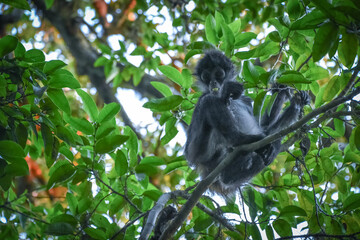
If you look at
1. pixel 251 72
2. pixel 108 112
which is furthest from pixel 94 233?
pixel 251 72

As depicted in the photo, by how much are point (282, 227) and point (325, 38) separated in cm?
146

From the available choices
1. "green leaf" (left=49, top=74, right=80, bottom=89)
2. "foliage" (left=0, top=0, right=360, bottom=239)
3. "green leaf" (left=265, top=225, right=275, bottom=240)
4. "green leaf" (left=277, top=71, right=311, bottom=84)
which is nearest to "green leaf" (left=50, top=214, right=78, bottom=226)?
"foliage" (left=0, top=0, right=360, bottom=239)

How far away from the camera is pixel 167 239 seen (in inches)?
102

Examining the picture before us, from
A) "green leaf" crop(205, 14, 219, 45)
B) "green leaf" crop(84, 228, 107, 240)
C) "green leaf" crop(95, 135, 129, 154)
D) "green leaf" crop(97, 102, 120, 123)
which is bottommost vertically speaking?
"green leaf" crop(84, 228, 107, 240)

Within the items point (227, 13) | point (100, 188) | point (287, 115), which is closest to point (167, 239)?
point (100, 188)

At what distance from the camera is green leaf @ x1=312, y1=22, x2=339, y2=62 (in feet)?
6.19

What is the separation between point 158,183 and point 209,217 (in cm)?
366

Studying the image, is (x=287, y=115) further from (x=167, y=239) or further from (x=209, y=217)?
(x=167, y=239)

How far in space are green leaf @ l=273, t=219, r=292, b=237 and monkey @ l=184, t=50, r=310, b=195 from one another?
55cm

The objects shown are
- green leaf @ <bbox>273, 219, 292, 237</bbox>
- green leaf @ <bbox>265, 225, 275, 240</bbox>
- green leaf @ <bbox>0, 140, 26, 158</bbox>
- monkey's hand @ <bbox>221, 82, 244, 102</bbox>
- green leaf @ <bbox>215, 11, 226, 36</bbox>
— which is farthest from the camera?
monkey's hand @ <bbox>221, 82, 244, 102</bbox>

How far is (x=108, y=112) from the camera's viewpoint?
2.78 m

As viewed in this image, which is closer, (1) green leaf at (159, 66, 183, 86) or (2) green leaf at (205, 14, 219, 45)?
(1) green leaf at (159, 66, 183, 86)

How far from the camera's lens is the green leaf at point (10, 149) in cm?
223

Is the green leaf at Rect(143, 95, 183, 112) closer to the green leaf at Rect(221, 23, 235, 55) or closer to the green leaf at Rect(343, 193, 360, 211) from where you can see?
the green leaf at Rect(221, 23, 235, 55)
